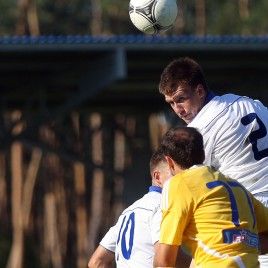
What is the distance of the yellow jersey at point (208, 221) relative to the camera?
7719 mm

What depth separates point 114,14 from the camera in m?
46.2

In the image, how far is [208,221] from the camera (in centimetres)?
773

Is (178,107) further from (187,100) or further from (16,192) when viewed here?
(16,192)

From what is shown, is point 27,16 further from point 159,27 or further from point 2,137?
point 159,27

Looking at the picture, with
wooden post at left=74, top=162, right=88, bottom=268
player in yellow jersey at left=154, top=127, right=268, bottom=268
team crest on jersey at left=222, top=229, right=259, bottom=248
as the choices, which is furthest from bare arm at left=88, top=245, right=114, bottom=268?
wooden post at left=74, top=162, right=88, bottom=268

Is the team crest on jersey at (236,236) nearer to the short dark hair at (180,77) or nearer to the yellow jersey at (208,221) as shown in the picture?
the yellow jersey at (208,221)

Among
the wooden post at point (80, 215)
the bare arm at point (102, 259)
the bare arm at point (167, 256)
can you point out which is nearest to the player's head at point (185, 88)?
the bare arm at point (167, 256)

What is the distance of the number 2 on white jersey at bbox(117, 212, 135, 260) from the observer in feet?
30.6

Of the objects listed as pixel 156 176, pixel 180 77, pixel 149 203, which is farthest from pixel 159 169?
pixel 180 77

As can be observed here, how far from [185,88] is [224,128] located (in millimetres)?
376

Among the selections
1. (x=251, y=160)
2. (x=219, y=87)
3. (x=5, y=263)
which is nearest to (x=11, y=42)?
(x=219, y=87)

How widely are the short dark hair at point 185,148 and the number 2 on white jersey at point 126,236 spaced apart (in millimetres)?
1470

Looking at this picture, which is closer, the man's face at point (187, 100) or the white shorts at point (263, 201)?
the man's face at point (187, 100)

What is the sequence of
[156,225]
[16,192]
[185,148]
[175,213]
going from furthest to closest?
[16,192]
[156,225]
[185,148]
[175,213]
